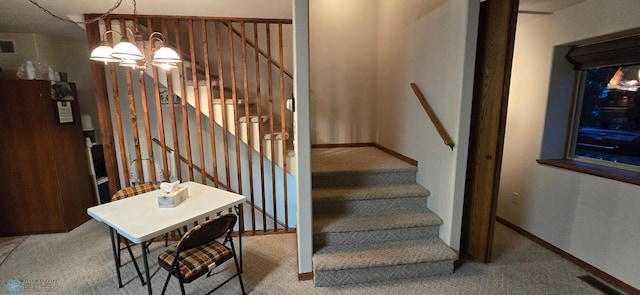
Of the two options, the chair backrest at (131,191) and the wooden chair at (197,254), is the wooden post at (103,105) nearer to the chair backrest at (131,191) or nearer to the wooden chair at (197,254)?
the chair backrest at (131,191)

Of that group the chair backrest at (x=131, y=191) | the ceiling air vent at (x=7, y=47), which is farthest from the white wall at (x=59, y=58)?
the chair backrest at (x=131, y=191)

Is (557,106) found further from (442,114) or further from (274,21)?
(274,21)

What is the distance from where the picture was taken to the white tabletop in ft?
6.02

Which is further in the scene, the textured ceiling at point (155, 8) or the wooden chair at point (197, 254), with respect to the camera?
the textured ceiling at point (155, 8)

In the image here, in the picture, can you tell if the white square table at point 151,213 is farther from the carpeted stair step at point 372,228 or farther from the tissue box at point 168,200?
the carpeted stair step at point 372,228

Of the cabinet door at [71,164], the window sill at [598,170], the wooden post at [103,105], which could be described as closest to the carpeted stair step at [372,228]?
the window sill at [598,170]

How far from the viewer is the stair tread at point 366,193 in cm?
269

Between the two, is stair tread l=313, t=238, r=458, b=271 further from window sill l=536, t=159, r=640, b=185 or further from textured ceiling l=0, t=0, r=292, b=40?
textured ceiling l=0, t=0, r=292, b=40

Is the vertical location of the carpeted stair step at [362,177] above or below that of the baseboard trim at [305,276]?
above

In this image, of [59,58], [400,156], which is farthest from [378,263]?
[59,58]

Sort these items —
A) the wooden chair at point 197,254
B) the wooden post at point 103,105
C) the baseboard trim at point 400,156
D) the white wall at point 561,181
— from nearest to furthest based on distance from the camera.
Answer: the wooden chair at point 197,254 < the white wall at point 561,181 < the wooden post at point 103,105 < the baseboard trim at point 400,156

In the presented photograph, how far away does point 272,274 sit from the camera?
94.9 inches

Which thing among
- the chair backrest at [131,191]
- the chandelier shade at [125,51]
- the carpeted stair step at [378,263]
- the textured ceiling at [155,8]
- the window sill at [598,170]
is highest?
the textured ceiling at [155,8]

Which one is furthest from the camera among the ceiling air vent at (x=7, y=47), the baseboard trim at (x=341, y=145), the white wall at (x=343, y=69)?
the baseboard trim at (x=341, y=145)
